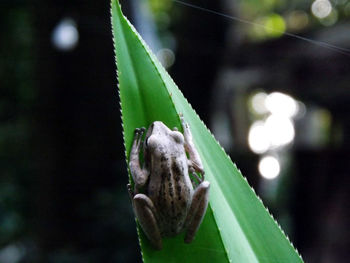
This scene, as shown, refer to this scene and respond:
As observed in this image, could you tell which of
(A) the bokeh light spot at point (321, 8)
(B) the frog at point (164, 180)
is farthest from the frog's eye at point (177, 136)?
(A) the bokeh light spot at point (321, 8)

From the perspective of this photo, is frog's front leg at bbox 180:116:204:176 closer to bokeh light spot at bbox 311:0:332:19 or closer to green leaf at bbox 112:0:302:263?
green leaf at bbox 112:0:302:263

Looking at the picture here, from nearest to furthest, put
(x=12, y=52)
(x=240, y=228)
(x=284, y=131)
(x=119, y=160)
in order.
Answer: (x=240, y=228), (x=119, y=160), (x=12, y=52), (x=284, y=131)

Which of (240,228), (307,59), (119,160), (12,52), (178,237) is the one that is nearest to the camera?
(240,228)

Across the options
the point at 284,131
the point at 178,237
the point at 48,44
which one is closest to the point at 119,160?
the point at 48,44

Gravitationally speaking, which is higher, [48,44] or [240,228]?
[48,44]

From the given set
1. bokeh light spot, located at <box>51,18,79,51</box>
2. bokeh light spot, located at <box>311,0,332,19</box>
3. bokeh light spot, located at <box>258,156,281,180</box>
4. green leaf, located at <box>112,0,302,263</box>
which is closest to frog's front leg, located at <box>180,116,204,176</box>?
green leaf, located at <box>112,0,302,263</box>

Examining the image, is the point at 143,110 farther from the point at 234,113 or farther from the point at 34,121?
the point at 234,113

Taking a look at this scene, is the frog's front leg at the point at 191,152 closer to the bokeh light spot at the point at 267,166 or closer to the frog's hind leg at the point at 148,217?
the frog's hind leg at the point at 148,217
